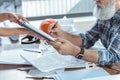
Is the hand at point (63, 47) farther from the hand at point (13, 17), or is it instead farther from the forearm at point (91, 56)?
the hand at point (13, 17)

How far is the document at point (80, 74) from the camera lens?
1.23 meters

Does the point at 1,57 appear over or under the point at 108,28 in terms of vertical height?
under

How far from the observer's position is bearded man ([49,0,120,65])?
1.29 m

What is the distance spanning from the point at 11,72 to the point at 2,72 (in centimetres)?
5

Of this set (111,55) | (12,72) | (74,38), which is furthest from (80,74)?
(74,38)

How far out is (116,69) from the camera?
1364 millimetres

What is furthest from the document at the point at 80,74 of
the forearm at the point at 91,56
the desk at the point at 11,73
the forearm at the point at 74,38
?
the forearm at the point at 74,38

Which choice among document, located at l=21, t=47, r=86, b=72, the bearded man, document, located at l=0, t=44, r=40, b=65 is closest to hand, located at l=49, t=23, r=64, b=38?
the bearded man

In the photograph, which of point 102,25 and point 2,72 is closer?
point 2,72

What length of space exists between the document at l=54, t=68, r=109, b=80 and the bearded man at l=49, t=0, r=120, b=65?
0.07m

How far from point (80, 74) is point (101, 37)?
1.42 feet

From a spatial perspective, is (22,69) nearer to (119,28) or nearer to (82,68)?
(82,68)

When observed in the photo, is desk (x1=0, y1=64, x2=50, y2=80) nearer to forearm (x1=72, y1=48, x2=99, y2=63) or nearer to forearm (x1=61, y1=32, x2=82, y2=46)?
forearm (x1=72, y1=48, x2=99, y2=63)

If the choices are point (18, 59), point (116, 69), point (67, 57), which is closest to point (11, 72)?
point (18, 59)
